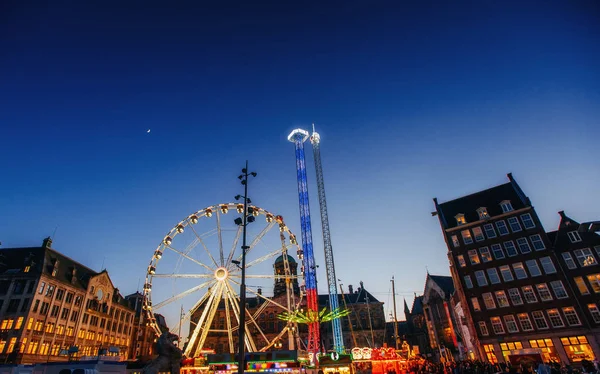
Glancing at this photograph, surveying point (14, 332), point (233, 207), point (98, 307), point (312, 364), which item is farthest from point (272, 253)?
point (98, 307)

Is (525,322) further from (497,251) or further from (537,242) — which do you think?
(537,242)

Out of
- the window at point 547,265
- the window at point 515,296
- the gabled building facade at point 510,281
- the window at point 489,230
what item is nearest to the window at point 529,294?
the gabled building facade at point 510,281

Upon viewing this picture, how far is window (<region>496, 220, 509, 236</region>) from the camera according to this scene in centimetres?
4406

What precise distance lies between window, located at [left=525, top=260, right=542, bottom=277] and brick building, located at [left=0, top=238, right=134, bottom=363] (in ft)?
168

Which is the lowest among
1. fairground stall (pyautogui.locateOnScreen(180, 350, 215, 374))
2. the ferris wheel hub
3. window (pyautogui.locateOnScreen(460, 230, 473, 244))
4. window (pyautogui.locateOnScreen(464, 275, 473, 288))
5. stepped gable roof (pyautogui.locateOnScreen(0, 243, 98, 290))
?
fairground stall (pyautogui.locateOnScreen(180, 350, 215, 374))

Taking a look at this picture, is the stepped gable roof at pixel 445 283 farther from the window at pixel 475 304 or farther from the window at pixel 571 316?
the window at pixel 571 316

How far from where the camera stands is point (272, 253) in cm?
3609

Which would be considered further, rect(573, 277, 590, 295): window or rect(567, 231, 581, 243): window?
rect(567, 231, 581, 243): window

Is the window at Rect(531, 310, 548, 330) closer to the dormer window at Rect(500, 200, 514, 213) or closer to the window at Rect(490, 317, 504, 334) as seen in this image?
the window at Rect(490, 317, 504, 334)

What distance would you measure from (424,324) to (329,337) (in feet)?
72.1

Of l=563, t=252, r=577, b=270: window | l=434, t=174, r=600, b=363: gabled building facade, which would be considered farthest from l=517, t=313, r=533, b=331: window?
l=563, t=252, r=577, b=270: window

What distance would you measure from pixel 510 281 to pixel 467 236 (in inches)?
300

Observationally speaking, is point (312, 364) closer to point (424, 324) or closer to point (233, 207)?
point (233, 207)

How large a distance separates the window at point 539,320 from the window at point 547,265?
16.6 ft
